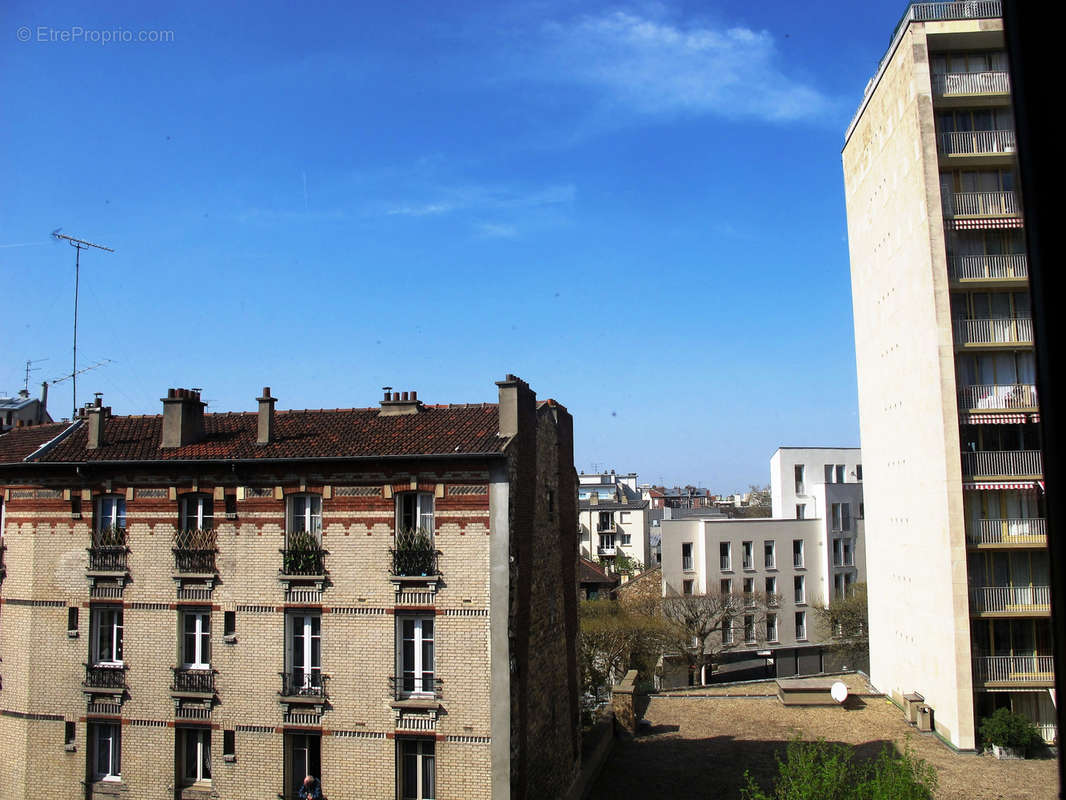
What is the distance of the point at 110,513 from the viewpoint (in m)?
20.4

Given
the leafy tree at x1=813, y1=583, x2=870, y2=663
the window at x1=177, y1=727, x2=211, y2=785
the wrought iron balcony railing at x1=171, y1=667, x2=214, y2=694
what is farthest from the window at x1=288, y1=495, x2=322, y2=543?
the leafy tree at x1=813, y1=583, x2=870, y2=663

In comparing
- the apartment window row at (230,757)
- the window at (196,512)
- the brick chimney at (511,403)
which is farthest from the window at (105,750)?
the brick chimney at (511,403)

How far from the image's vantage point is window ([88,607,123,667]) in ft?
65.9

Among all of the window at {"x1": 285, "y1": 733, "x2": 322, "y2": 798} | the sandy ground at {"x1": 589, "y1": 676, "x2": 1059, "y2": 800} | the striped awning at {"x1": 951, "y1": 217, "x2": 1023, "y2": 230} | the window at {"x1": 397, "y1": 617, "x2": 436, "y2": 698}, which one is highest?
the striped awning at {"x1": 951, "y1": 217, "x2": 1023, "y2": 230}

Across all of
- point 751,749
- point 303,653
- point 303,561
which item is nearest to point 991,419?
point 751,749

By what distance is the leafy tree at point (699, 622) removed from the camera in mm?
46969

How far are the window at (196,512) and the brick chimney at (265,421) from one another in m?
1.84

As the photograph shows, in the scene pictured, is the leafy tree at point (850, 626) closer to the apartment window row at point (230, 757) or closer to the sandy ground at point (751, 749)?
the sandy ground at point (751, 749)

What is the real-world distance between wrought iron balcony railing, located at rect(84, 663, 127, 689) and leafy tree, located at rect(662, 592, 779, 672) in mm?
32192

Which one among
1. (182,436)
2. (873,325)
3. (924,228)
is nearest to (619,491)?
(873,325)

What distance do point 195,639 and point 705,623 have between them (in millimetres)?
33892

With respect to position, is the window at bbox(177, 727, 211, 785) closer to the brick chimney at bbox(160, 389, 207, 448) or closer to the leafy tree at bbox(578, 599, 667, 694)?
the brick chimney at bbox(160, 389, 207, 448)

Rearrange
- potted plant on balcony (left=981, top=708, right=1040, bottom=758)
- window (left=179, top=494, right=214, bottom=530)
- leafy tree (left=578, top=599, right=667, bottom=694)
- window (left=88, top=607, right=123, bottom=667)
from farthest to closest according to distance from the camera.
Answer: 1. leafy tree (left=578, top=599, right=667, bottom=694)
2. potted plant on balcony (left=981, top=708, right=1040, bottom=758)
3. window (left=88, top=607, right=123, bottom=667)
4. window (left=179, top=494, right=214, bottom=530)

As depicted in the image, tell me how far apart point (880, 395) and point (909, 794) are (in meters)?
23.9
